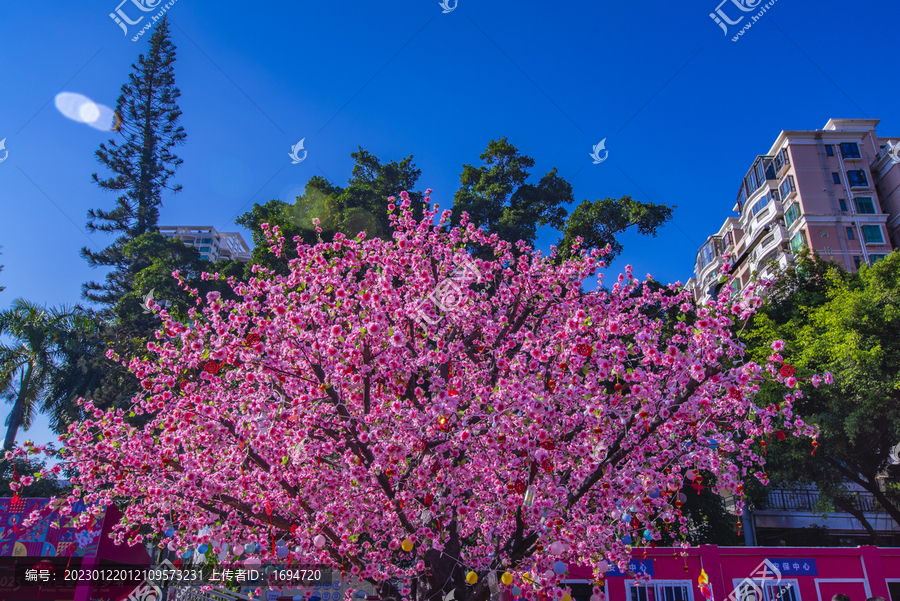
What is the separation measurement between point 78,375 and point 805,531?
28831mm

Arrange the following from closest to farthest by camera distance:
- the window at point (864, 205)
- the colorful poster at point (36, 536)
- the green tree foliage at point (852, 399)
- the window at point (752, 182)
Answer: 1. the colorful poster at point (36, 536)
2. the green tree foliage at point (852, 399)
3. the window at point (864, 205)
4. the window at point (752, 182)

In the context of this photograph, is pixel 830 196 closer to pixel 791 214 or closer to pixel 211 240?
pixel 791 214

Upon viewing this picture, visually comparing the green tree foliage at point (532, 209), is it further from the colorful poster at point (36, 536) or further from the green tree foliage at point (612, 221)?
the colorful poster at point (36, 536)

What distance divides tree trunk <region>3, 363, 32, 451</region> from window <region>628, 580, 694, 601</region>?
19770 mm

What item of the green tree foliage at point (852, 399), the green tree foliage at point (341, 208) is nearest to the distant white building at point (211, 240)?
the green tree foliage at point (341, 208)

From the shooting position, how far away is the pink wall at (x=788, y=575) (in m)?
10.7

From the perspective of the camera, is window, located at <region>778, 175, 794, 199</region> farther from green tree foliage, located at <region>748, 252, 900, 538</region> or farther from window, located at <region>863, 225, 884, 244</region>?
green tree foliage, located at <region>748, 252, 900, 538</region>

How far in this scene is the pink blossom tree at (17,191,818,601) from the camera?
6.36 meters

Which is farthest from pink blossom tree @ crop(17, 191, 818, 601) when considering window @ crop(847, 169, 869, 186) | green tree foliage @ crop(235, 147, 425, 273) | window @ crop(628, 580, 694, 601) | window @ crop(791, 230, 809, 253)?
window @ crop(847, 169, 869, 186)

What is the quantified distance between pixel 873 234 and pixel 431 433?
42883mm

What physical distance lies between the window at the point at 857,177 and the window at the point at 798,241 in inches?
206

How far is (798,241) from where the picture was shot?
38.4 m

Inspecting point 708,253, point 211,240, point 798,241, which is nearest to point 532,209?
point 798,241

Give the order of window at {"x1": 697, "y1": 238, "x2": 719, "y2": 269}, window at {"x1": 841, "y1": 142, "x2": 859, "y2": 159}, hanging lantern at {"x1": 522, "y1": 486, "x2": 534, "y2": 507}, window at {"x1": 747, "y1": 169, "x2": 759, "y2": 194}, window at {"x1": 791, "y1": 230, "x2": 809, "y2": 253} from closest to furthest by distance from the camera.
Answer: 1. hanging lantern at {"x1": 522, "y1": 486, "x2": 534, "y2": 507}
2. window at {"x1": 791, "y1": 230, "x2": 809, "y2": 253}
3. window at {"x1": 841, "y1": 142, "x2": 859, "y2": 159}
4. window at {"x1": 747, "y1": 169, "x2": 759, "y2": 194}
5. window at {"x1": 697, "y1": 238, "x2": 719, "y2": 269}
